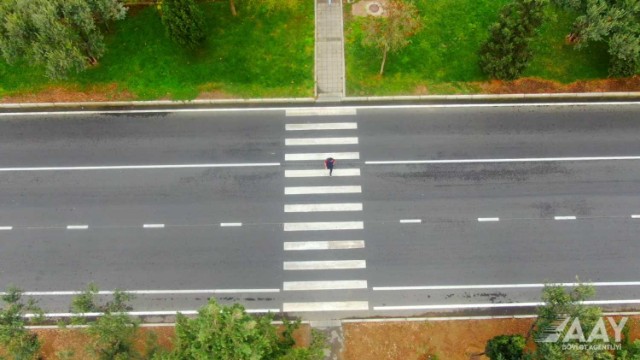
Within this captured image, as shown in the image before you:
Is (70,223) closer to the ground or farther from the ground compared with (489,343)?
farther from the ground

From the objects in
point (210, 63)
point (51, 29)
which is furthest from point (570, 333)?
point (51, 29)

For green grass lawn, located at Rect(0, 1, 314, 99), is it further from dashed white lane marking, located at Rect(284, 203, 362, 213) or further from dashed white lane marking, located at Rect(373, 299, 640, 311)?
dashed white lane marking, located at Rect(373, 299, 640, 311)

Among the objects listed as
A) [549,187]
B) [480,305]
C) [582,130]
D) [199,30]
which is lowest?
[480,305]

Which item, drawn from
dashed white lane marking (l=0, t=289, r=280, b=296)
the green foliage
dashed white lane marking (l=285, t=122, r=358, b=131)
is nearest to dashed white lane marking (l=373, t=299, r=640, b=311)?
the green foliage

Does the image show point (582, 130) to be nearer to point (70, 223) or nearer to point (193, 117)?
point (193, 117)

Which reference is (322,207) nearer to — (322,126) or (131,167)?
(322,126)

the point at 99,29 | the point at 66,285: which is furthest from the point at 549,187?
the point at 99,29
